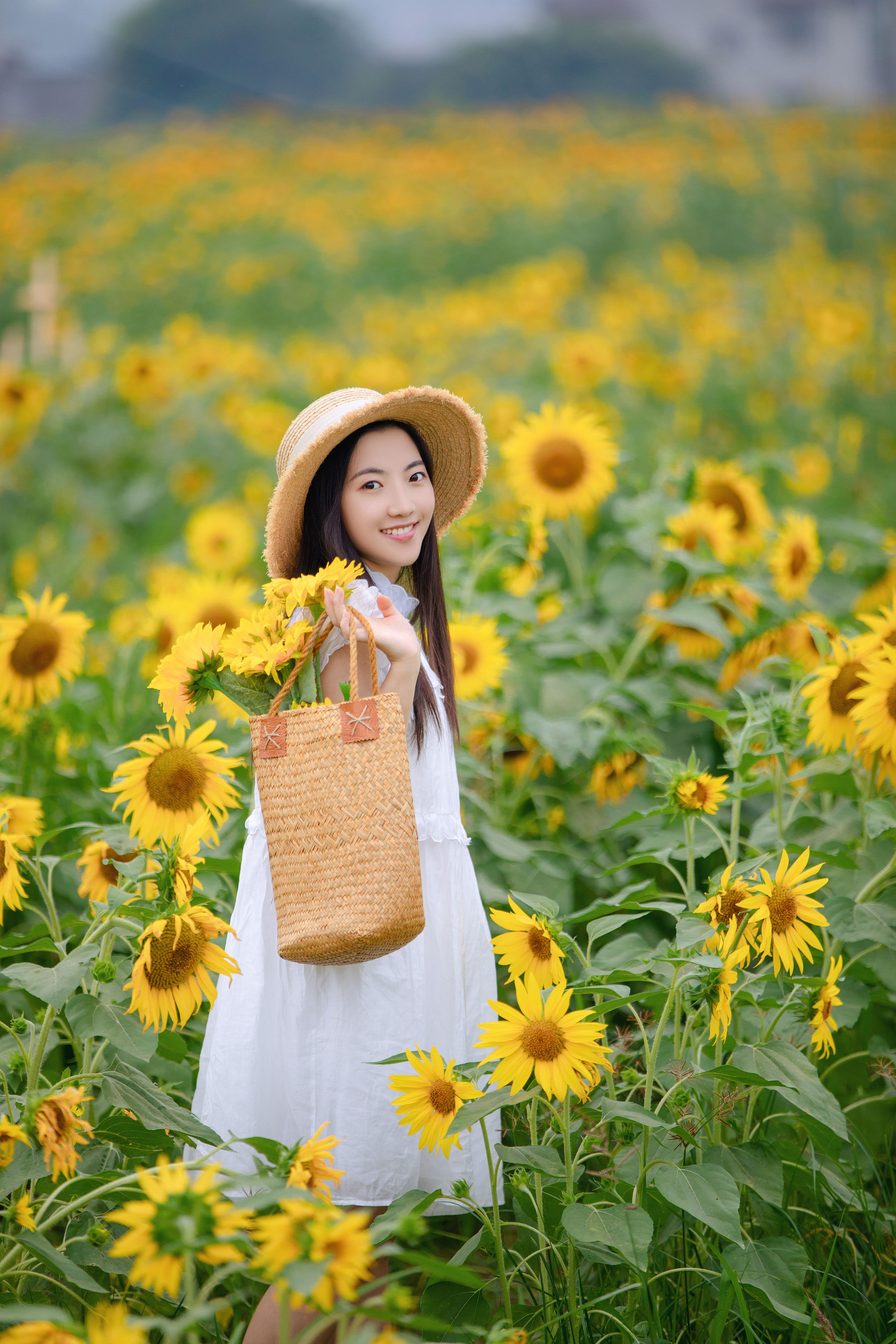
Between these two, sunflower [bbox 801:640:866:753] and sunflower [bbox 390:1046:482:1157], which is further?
sunflower [bbox 801:640:866:753]

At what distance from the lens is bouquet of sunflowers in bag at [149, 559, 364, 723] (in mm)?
1338

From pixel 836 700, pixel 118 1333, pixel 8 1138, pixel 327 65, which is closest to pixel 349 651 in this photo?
pixel 8 1138

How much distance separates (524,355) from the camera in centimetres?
512

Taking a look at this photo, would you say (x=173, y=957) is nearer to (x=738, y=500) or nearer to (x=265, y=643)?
(x=265, y=643)

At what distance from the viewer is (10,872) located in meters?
1.46

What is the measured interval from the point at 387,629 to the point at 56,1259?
0.75 m

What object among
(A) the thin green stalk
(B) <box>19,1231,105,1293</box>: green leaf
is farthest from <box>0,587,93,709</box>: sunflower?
(B) <box>19,1231,105,1293</box>: green leaf

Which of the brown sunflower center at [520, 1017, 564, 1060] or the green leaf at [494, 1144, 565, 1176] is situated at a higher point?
the brown sunflower center at [520, 1017, 564, 1060]

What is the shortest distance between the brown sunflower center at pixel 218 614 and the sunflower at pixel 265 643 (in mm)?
1088

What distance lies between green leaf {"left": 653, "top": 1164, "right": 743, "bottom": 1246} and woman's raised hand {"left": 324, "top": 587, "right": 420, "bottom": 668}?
0.65 meters

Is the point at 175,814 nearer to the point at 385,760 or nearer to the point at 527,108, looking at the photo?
the point at 385,760

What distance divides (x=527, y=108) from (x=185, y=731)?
35.5 ft

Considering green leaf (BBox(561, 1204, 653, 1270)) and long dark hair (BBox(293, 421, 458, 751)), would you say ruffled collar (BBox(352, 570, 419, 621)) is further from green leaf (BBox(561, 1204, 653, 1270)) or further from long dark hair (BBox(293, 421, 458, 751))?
green leaf (BBox(561, 1204, 653, 1270))

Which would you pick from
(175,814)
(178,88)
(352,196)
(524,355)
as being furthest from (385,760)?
(178,88)
